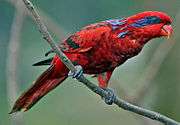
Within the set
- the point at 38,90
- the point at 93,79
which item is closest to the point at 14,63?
the point at 38,90

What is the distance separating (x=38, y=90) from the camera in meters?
3.29

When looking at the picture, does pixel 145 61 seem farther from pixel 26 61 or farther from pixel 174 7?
pixel 26 61

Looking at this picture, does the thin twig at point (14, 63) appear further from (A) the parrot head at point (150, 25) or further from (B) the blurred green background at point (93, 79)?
(A) the parrot head at point (150, 25)

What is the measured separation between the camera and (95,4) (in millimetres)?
5453

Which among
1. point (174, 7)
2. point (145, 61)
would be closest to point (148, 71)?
point (145, 61)

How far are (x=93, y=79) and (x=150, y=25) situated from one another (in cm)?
163

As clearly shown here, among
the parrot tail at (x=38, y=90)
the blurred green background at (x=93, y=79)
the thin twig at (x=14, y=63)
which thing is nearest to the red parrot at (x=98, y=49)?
the parrot tail at (x=38, y=90)

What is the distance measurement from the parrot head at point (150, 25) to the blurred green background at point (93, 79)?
132cm

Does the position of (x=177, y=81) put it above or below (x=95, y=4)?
below

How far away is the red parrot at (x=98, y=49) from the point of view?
10.5ft

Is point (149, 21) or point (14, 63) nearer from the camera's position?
point (149, 21)

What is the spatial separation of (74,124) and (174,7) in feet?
4.68

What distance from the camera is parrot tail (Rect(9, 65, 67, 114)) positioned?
3.16 m

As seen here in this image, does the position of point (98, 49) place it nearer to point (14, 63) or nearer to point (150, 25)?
point (150, 25)
